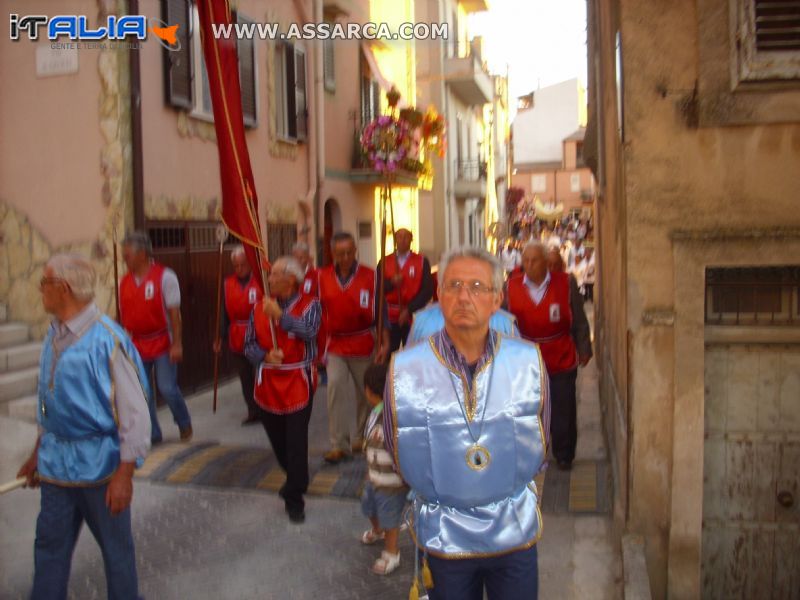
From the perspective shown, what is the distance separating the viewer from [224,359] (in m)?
10.7

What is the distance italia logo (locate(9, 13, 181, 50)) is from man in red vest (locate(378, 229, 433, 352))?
3.37 metres

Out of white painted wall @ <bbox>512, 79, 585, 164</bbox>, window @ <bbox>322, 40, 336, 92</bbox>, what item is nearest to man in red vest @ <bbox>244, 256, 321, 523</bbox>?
window @ <bbox>322, 40, 336, 92</bbox>

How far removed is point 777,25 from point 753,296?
4.88 ft

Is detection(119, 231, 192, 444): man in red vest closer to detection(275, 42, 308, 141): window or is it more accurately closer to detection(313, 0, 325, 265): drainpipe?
detection(275, 42, 308, 141): window

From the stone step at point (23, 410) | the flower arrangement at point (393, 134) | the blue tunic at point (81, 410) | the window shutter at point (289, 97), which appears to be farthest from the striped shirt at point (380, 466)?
the window shutter at point (289, 97)

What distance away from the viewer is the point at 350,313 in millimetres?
6930

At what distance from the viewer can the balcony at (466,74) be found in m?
25.3

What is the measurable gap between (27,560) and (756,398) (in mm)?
4411

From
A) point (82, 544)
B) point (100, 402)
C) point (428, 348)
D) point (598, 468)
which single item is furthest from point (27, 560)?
point (598, 468)

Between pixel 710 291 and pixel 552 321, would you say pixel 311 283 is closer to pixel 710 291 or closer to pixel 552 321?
pixel 552 321

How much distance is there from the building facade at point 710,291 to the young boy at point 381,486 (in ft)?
4.46

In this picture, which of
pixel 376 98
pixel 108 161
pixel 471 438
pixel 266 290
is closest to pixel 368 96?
pixel 376 98

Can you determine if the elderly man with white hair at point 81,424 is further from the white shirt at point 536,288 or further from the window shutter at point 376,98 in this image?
the window shutter at point 376,98

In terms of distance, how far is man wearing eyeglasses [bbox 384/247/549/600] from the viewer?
2.93 m
